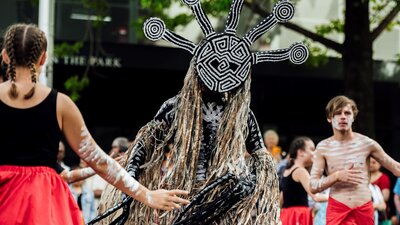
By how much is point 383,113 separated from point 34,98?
1702cm

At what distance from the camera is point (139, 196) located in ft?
14.8

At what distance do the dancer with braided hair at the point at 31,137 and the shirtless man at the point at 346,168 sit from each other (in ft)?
11.7

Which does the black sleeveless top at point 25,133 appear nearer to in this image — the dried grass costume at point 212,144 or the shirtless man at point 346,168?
the dried grass costume at point 212,144

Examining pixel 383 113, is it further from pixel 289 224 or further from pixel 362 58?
pixel 289 224

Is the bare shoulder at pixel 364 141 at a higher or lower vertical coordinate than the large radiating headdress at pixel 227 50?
lower

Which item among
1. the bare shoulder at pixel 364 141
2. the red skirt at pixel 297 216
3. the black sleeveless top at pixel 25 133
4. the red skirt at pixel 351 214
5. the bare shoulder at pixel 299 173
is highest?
the black sleeveless top at pixel 25 133

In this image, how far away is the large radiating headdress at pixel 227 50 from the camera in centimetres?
630

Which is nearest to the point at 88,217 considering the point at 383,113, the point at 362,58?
the point at 362,58

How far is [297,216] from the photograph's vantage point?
8.77 metres

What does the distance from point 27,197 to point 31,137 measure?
10.8 inches

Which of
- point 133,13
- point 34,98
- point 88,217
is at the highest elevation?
point 133,13

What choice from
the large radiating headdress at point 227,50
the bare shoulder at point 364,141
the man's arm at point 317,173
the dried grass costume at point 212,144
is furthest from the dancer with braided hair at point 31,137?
the bare shoulder at point 364,141

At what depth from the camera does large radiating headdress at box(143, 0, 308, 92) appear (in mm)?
6297

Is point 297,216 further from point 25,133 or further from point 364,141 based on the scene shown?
point 25,133
